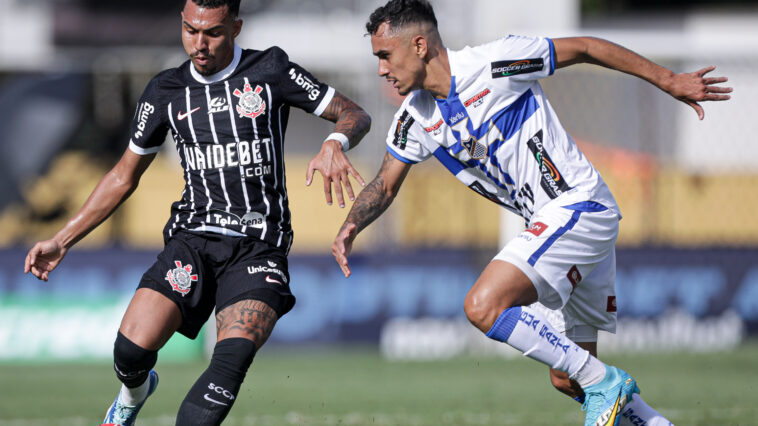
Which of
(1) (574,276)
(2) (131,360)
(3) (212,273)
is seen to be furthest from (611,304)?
(2) (131,360)

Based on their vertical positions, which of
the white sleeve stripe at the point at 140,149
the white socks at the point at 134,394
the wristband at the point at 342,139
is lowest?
the white socks at the point at 134,394

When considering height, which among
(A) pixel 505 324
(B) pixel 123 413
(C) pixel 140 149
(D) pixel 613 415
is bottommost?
(B) pixel 123 413

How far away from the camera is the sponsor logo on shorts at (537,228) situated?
5289mm

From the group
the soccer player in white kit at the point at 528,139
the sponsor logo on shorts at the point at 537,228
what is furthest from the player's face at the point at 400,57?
the sponsor logo on shorts at the point at 537,228

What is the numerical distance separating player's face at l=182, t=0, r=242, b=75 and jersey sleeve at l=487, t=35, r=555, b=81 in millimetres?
1408

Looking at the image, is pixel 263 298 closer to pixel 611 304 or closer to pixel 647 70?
pixel 611 304

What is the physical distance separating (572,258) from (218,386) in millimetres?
1888

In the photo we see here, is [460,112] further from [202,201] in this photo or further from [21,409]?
[21,409]

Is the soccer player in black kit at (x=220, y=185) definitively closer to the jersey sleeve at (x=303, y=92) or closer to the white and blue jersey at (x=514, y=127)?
the jersey sleeve at (x=303, y=92)

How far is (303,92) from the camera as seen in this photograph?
5684 mm

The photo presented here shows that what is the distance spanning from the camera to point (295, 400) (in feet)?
28.8

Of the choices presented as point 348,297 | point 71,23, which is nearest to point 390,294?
point 348,297

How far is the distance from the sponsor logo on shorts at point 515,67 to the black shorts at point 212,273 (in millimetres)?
1507

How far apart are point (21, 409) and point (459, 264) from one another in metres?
5.92
